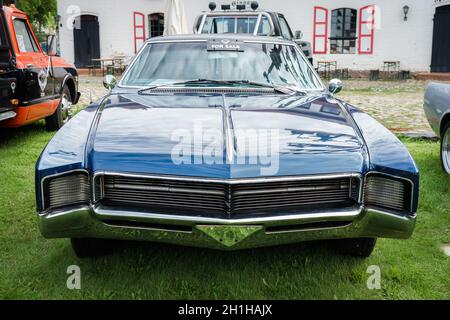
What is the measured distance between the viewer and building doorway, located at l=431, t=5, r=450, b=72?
1897 centimetres

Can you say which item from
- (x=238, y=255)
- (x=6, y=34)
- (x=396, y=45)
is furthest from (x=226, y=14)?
(x=396, y=45)

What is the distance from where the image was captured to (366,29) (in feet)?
65.0

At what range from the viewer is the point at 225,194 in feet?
8.22

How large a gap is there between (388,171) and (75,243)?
6.27 ft

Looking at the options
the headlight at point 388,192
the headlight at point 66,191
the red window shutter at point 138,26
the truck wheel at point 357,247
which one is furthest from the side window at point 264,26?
the red window shutter at point 138,26

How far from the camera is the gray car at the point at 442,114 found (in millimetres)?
5453

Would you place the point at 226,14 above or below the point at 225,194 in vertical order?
above

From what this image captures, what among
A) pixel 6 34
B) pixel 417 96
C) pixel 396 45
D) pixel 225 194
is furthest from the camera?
pixel 396 45

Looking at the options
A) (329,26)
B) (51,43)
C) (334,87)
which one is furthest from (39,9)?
(334,87)

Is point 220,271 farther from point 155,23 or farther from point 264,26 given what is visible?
point 155,23

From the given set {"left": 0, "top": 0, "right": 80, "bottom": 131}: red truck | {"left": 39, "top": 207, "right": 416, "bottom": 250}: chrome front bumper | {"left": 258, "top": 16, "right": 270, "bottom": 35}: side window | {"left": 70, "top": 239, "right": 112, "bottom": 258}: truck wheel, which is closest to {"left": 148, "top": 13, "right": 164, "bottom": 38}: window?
{"left": 258, "top": 16, "right": 270, "bottom": 35}: side window
